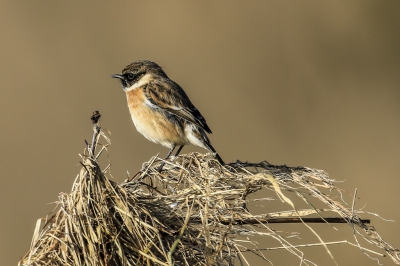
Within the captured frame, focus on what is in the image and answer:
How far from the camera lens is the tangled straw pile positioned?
2494mm

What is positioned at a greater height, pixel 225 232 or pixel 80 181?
pixel 80 181

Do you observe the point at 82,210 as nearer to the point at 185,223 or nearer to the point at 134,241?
the point at 134,241

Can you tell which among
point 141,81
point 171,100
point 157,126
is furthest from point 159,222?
point 141,81

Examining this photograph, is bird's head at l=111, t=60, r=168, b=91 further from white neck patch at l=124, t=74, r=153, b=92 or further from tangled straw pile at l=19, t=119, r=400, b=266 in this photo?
tangled straw pile at l=19, t=119, r=400, b=266

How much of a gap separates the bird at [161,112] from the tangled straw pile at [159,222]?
11.8ft

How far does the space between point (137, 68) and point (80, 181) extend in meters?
4.63

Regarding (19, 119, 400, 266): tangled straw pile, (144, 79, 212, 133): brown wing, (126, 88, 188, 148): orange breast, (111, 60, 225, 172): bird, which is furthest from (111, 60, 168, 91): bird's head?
(19, 119, 400, 266): tangled straw pile

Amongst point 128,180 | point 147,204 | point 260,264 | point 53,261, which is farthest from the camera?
point 260,264

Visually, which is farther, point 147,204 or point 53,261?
point 147,204

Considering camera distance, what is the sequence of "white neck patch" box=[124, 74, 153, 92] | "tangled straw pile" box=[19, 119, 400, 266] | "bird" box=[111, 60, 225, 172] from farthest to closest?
1. "white neck patch" box=[124, 74, 153, 92]
2. "bird" box=[111, 60, 225, 172]
3. "tangled straw pile" box=[19, 119, 400, 266]

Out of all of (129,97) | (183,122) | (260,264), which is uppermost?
(129,97)

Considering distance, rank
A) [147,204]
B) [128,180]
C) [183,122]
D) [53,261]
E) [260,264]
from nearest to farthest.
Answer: [53,261] < [147,204] < [128,180] < [183,122] < [260,264]

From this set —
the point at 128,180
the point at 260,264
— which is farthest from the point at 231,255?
the point at 260,264

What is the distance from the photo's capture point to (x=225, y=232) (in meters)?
2.64
